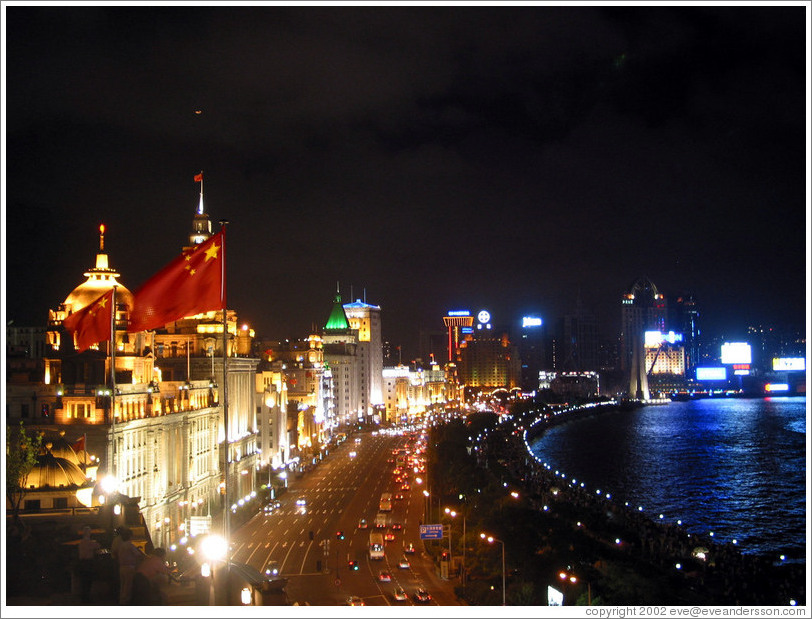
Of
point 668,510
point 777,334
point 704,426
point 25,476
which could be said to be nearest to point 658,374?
point 777,334

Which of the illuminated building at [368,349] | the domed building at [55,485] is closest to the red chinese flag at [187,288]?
the domed building at [55,485]

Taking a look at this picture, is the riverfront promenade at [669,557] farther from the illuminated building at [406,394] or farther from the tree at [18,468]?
the illuminated building at [406,394]

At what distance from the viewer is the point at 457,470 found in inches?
1522

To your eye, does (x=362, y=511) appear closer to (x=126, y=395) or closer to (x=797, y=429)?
(x=126, y=395)

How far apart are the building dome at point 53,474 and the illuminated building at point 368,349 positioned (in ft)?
257

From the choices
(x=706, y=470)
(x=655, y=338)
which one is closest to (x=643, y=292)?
(x=655, y=338)

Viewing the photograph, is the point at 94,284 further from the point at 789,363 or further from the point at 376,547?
the point at 789,363

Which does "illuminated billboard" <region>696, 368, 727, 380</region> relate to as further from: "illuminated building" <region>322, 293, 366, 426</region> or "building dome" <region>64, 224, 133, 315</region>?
"building dome" <region>64, 224, 133, 315</region>

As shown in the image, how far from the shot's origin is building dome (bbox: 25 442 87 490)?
1952 cm

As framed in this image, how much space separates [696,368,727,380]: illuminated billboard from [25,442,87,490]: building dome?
167846mm

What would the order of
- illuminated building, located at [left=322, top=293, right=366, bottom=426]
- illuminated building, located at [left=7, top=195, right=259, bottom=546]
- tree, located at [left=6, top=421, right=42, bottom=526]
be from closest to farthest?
tree, located at [left=6, top=421, right=42, bottom=526]
illuminated building, located at [left=7, top=195, right=259, bottom=546]
illuminated building, located at [left=322, top=293, right=366, bottom=426]

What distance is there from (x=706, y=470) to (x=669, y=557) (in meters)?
34.4

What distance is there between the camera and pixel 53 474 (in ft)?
64.7

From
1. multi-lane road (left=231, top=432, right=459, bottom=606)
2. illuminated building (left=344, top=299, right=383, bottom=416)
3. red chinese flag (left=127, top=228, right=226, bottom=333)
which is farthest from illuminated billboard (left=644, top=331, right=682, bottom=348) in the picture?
red chinese flag (left=127, top=228, right=226, bottom=333)
